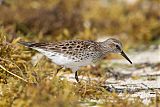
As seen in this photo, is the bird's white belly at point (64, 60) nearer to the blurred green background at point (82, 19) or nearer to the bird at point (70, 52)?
the bird at point (70, 52)

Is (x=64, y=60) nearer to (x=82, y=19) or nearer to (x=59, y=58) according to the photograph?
(x=59, y=58)

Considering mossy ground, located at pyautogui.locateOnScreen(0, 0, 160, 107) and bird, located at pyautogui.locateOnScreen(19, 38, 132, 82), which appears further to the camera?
bird, located at pyautogui.locateOnScreen(19, 38, 132, 82)

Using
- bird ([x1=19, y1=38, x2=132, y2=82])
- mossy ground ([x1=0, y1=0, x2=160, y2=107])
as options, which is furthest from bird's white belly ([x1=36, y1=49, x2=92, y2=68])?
Result: mossy ground ([x1=0, y1=0, x2=160, y2=107])

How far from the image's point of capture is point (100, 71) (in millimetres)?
7195

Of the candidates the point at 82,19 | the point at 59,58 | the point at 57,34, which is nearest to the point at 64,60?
the point at 59,58

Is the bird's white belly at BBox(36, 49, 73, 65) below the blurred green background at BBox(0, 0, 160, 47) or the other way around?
below

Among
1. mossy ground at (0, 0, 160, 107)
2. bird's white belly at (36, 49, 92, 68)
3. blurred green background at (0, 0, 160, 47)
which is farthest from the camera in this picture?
blurred green background at (0, 0, 160, 47)

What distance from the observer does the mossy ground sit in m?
4.86

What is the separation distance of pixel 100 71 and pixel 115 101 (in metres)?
2.22

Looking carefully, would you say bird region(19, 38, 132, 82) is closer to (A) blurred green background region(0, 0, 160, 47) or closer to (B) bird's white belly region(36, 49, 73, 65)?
(B) bird's white belly region(36, 49, 73, 65)

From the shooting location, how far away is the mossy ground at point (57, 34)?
4.86 meters

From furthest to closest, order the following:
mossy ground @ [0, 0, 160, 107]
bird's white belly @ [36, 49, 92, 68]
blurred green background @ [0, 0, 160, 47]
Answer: blurred green background @ [0, 0, 160, 47] < bird's white belly @ [36, 49, 92, 68] < mossy ground @ [0, 0, 160, 107]

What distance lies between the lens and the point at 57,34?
380 inches

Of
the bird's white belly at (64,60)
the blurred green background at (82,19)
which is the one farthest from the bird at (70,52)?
the blurred green background at (82,19)
